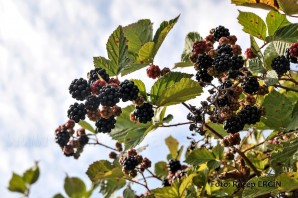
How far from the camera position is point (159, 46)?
324 centimetres

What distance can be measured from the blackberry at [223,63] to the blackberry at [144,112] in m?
0.53

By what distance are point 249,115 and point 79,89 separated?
1193mm

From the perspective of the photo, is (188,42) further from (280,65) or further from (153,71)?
(280,65)

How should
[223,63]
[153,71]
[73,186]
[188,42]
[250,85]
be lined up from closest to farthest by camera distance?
[73,186] → [223,63] → [250,85] → [153,71] → [188,42]

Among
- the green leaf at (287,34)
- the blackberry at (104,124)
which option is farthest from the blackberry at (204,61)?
the blackberry at (104,124)

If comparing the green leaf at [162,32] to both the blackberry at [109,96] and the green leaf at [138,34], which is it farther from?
the blackberry at [109,96]

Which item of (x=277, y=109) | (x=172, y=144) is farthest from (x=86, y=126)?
(x=277, y=109)

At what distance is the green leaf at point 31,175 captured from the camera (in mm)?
1639

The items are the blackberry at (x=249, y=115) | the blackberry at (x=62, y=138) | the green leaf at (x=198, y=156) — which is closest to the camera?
the blackberry at (x=249, y=115)

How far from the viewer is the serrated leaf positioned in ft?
9.75

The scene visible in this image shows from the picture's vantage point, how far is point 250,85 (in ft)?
10.2

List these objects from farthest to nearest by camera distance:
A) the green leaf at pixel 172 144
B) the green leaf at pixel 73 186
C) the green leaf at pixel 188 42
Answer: the green leaf at pixel 172 144 < the green leaf at pixel 188 42 < the green leaf at pixel 73 186

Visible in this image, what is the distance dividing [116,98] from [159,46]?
2.00 feet

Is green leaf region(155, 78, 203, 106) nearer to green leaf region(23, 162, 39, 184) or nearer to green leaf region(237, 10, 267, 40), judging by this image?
green leaf region(237, 10, 267, 40)
